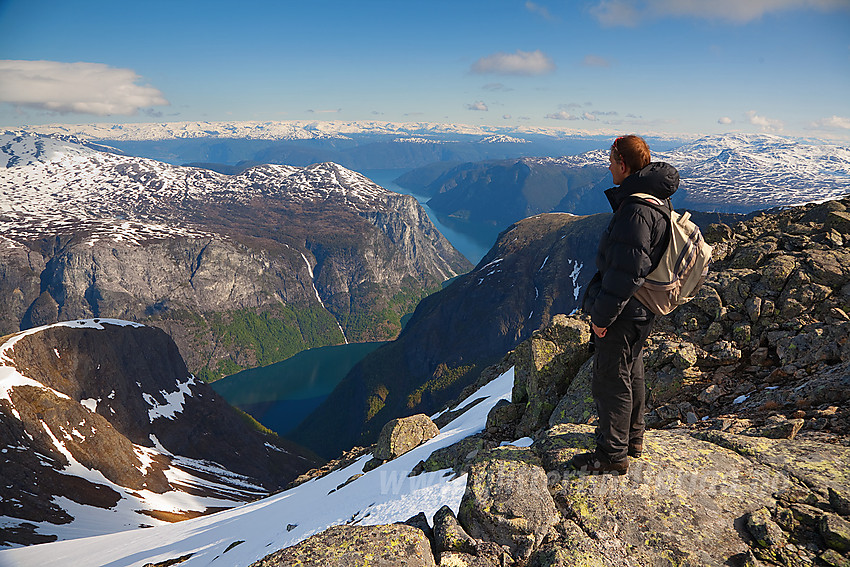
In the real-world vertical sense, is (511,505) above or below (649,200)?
below

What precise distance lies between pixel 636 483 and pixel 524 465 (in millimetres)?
1891

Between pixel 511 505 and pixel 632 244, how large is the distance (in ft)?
16.0

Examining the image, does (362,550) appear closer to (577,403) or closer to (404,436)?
(577,403)

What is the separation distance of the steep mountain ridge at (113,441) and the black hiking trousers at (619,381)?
75.6 meters

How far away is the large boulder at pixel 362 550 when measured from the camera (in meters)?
6.70

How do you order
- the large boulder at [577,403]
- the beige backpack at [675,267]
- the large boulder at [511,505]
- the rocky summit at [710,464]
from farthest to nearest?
the large boulder at [577,403], the large boulder at [511,505], the beige backpack at [675,267], the rocky summit at [710,464]

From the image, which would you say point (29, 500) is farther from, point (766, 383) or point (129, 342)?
point (766, 383)

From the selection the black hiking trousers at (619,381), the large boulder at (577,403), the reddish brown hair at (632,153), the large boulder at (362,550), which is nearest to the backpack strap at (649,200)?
the reddish brown hair at (632,153)

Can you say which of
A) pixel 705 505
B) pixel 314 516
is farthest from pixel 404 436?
pixel 705 505

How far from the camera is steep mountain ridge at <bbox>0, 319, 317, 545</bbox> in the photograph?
6612 cm

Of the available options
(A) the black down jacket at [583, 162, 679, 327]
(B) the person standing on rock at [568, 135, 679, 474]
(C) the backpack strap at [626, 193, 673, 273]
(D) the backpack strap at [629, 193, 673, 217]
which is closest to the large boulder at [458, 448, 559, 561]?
(B) the person standing on rock at [568, 135, 679, 474]

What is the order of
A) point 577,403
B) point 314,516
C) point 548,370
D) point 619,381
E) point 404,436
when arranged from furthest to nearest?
point 404,436 < point 548,370 < point 314,516 < point 577,403 < point 619,381

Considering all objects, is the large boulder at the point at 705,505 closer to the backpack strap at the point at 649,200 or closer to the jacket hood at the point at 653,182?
the backpack strap at the point at 649,200

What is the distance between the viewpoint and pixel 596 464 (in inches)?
281
